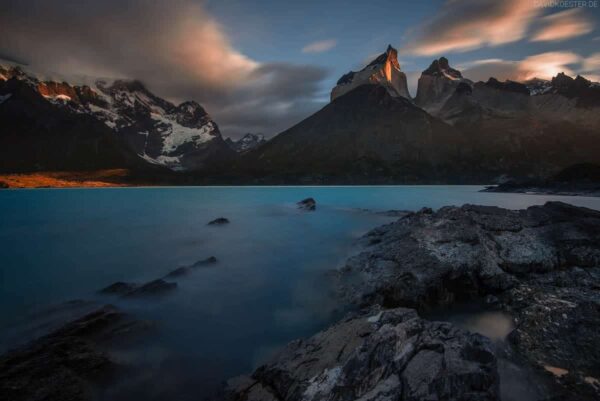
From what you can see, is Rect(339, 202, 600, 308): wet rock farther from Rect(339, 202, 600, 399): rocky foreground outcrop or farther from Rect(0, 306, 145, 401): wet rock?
Rect(0, 306, 145, 401): wet rock

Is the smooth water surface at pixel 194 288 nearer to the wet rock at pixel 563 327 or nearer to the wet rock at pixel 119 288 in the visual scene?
the wet rock at pixel 119 288

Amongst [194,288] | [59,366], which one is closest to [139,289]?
[194,288]

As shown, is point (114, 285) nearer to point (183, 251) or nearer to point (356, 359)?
point (183, 251)

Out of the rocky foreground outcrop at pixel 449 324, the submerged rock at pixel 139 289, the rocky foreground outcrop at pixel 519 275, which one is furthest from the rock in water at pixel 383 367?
the submerged rock at pixel 139 289

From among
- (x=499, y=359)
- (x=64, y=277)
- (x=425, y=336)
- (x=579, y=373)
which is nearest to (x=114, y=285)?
(x=64, y=277)

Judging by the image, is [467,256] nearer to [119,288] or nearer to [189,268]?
[189,268]

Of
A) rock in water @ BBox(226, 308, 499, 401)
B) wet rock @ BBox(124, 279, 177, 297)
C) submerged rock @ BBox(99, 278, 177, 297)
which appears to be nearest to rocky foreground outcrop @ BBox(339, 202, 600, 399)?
rock in water @ BBox(226, 308, 499, 401)
